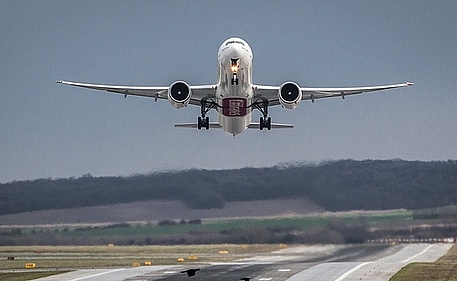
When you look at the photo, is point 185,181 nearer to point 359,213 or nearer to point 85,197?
point 85,197

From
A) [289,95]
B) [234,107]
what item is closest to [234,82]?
[234,107]

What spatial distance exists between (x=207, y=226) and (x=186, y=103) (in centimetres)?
1543

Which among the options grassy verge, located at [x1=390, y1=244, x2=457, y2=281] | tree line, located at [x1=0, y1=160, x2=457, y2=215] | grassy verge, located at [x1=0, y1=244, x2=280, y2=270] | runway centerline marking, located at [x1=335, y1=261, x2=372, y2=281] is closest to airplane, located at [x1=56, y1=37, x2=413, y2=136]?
A: tree line, located at [x1=0, y1=160, x2=457, y2=215]

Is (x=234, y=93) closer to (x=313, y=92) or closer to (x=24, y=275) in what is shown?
(x=313, y=92)

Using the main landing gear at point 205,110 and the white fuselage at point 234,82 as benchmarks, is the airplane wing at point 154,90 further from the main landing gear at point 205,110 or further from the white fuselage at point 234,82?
the white fuselage at point 234,82

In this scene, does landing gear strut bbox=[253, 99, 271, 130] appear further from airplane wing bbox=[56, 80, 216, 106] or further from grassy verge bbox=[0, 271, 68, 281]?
grassy verge bbox=[0, 271, 68, 281]

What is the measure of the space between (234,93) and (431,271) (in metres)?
17.7

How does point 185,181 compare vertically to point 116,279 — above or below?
above

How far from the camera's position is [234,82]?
228ft

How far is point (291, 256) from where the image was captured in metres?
86.2

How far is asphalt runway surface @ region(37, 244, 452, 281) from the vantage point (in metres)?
72.8

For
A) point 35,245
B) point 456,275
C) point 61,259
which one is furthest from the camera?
point 61,259

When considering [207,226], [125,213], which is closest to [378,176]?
[207,226]

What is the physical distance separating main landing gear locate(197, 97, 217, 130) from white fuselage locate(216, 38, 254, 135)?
159 centimetres
